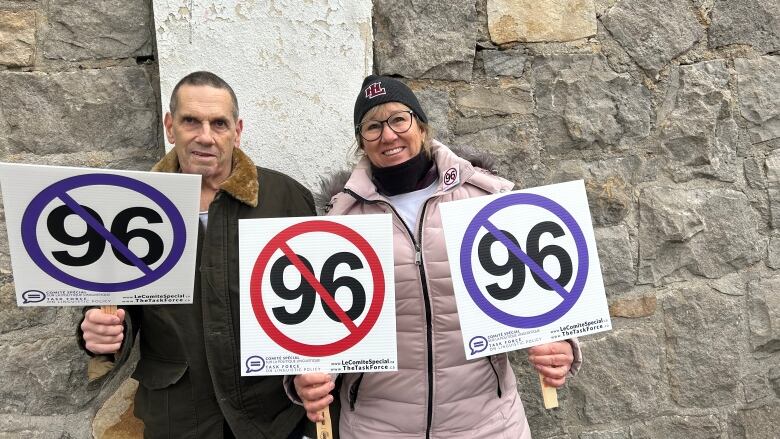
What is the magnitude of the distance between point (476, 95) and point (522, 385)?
1121 mm

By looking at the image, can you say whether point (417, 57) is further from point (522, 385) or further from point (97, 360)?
point (97, 360)

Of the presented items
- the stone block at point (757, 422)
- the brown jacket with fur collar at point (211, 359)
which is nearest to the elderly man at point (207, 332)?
the brown jacket with fur collar at point (211, 359)

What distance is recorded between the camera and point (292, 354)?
1.54m

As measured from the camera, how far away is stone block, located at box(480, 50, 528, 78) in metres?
2.31

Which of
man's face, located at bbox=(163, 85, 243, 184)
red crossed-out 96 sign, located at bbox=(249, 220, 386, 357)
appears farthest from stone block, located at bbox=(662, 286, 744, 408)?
→ man's face, located at bbox=(163, 85, 243, 184)

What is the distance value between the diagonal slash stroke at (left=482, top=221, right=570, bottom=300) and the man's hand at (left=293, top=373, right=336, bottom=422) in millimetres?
563

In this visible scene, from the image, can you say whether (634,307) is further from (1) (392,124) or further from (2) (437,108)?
(1) (392,124)

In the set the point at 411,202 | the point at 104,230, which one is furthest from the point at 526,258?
the point at 104,230

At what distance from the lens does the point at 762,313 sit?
2479mm

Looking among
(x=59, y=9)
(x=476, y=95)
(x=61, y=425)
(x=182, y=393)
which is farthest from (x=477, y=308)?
(x=59, y=9)

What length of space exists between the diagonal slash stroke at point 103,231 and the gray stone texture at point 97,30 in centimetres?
74

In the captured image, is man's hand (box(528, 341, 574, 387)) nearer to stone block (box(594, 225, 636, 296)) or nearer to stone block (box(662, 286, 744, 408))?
stone block (box(594, 225, 636, 296))

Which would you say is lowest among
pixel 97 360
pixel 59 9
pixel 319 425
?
pixel 319 425

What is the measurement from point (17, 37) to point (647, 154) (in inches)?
89.5
